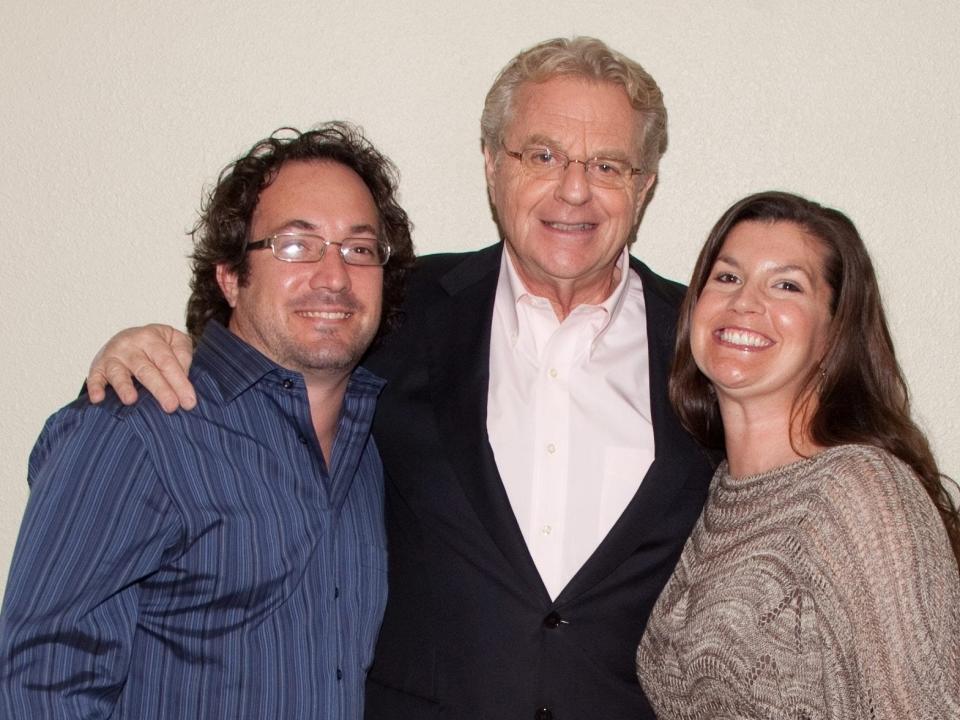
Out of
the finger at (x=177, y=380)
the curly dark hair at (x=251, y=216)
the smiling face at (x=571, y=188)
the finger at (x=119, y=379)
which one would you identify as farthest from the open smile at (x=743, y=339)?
the finger at (x=119, y=379)

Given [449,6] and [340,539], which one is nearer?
[340,539]

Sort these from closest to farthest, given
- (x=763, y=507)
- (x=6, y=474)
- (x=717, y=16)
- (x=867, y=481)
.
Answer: (x=867, y=481)
(x=763, y=507)
(x=717, y=16)
(x=6, y=474)

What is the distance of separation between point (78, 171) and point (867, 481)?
2.20m

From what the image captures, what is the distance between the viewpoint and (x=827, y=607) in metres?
1.80

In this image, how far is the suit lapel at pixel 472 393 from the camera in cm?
212

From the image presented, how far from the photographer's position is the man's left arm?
5.64ft

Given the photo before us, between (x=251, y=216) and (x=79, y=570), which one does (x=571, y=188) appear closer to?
(x=251, y=216)

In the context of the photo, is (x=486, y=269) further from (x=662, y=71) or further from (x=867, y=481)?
(x=867, y=481)

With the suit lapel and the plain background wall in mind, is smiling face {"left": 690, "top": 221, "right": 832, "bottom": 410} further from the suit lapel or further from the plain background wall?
the plain background wall

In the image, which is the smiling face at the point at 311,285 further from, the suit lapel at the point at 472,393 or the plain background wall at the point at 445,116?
the plain background wall at the point at 445,116

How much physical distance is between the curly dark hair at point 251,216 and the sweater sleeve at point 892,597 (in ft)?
3.70

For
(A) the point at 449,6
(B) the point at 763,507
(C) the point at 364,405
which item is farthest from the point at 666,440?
(A) the point at 449,6

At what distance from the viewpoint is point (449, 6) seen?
8.99ft

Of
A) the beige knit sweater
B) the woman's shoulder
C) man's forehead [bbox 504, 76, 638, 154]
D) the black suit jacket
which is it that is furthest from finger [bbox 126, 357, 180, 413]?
the woman's shoulder
